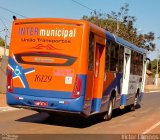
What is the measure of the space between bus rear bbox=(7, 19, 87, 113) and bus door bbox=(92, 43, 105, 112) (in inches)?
51.3

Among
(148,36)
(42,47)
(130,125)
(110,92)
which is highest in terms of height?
(148,36)

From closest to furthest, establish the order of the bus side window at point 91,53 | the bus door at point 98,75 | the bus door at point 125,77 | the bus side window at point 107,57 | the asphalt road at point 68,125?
1. the asphalt road at point 68,125
2. the bus side window at point 91,53
3. the bus door at point 98,75
4. the bus side window at point 107,57
5. the bus door at point 125,77

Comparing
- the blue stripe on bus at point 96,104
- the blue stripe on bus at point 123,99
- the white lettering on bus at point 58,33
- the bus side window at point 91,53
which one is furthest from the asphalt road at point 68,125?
the white lettering on bus at point 58,33

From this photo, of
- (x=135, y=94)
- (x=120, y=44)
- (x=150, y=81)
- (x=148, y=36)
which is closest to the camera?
(x=120, y=44)

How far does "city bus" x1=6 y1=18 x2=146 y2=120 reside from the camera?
43.5 feet

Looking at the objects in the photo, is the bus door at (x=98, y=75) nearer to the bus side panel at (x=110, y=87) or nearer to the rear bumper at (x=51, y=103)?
the bus side panel at (x=110, y=87)

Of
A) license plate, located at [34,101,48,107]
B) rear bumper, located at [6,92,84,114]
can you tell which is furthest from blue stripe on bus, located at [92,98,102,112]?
license plate, located at [34,101,48,107]

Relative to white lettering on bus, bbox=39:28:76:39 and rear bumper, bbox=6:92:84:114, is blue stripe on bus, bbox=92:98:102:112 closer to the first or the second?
rear bumper, bbox=6:92:84:114

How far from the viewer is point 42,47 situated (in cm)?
1370

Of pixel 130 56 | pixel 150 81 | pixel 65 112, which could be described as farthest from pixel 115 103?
pixel 150 81

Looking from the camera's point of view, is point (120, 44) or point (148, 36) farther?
point (148, 36)

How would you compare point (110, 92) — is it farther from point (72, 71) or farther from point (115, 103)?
point (72, 71)

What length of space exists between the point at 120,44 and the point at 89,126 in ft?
13.6

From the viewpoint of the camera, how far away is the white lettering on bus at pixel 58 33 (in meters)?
13.5
